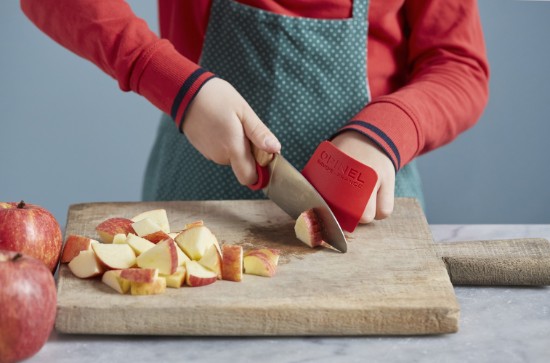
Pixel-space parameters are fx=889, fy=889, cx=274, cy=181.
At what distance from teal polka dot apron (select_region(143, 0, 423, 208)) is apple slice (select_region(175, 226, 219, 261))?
0.45 m

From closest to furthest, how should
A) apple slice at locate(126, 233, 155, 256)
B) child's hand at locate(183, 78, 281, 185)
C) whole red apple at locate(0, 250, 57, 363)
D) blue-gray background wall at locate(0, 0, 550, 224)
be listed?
whole red apple at locate(0, 250, 57, 363) → apple slice at locate(126, 233, 155, 256) → child's hand at locate(183, 78, 281, 185) → blue-gray background wall at locate(0, 0, 550, 224)

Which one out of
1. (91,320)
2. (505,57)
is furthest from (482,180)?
(91,320)

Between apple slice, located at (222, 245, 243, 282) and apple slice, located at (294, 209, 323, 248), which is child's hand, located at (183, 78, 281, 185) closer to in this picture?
apple slice, located at (294, 209, 323, 248)

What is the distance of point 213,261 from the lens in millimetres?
1151

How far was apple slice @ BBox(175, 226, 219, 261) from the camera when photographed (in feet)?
3.86

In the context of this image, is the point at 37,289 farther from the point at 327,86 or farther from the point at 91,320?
the point at 327,86

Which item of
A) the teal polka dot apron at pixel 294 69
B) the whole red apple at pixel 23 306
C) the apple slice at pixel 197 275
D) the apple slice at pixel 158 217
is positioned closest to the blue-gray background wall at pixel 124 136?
the teal polka dot apron at pixel 294 69

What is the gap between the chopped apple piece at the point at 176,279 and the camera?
1.11 m

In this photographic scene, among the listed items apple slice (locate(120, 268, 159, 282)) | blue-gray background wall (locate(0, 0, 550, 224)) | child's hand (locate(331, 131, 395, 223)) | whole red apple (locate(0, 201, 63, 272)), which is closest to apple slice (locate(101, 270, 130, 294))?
apple slice (locate(120, 268, 159, 282))

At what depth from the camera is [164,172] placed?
69.4 inches

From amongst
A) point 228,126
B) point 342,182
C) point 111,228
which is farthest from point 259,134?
point 111,228

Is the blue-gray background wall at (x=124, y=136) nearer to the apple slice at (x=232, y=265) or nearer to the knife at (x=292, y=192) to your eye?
the knife at (x=292, y=192)

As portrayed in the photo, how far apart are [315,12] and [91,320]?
80 cm

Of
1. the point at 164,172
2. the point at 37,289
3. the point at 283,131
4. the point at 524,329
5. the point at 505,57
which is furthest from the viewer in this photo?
the point at 505,57
